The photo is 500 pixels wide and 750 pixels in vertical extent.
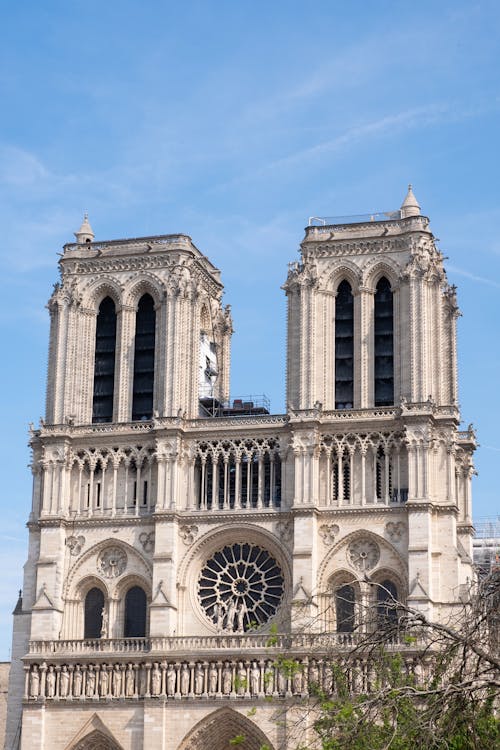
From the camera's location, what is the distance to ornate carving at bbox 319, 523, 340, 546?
186 ft

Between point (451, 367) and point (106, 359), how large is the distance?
14.2 m

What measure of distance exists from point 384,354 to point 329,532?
7.32m

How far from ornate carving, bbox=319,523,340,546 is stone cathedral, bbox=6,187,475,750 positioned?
0.08 meters

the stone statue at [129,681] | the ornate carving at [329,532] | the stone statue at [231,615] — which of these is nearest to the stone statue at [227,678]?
the stone statue at [231,615]

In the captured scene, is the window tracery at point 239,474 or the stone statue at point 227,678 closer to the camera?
the stone statue at point 227,678

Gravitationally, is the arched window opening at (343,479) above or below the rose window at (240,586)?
above

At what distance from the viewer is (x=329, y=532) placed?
186 feet

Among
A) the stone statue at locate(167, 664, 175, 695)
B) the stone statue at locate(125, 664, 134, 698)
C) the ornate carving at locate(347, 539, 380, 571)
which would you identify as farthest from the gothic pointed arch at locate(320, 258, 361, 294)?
the stone statue at locate(125, 664, 134, 698)

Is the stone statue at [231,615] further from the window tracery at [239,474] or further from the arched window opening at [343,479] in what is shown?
the arched window opening at [343,479]

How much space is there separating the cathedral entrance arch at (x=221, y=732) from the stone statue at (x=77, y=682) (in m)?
4.63

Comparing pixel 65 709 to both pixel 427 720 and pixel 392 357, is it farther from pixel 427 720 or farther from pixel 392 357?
pixel 427 720

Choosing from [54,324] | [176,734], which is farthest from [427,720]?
[54,324]

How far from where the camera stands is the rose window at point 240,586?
57438 mm

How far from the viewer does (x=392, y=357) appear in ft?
192
